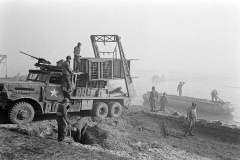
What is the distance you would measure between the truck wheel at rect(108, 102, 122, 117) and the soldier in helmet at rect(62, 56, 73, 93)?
264cm

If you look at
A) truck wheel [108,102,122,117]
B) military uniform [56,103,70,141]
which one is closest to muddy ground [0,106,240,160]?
military uniform [56,103,70,141]

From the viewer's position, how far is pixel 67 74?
8.77 m

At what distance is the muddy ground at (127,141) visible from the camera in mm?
5191

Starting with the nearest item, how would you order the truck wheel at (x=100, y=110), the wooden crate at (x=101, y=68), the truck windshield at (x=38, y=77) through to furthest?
the truck windshield at (x=38, y=77) → the truck wheel at (x=100, y=110) → the wooden crate at (x=101, y=68)

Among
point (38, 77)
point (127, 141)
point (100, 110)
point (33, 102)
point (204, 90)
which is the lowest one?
point (127, 141)

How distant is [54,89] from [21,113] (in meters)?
1.61

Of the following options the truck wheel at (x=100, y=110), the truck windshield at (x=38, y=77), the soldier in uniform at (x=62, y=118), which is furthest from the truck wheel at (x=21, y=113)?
the truck wheel at (x=100, y=110)

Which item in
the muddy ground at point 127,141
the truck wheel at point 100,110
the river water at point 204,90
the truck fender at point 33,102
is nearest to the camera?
the muddy ground at point 127,141

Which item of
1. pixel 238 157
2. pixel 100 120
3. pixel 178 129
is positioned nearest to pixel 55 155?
pixel 100 120

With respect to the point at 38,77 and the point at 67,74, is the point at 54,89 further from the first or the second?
the point at 38,77

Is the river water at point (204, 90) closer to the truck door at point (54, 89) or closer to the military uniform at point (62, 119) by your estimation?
the truck door at point (54, 89)

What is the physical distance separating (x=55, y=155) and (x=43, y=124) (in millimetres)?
3438

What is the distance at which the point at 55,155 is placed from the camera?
4902 millimetres

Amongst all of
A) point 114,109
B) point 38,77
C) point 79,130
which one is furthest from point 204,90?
point 79,130
